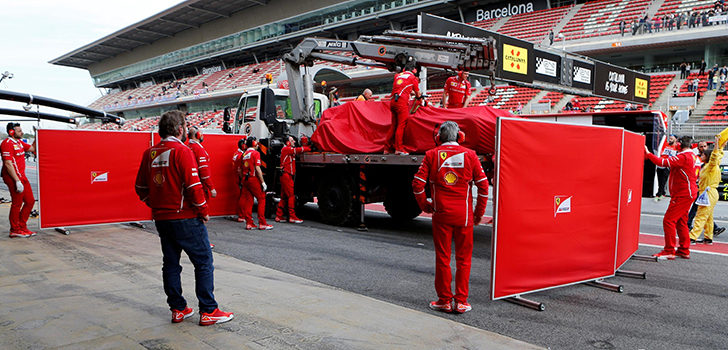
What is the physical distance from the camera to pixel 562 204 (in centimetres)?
514

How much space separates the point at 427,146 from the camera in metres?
8.08

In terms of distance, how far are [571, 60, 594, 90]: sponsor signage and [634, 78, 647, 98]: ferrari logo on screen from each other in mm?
2834

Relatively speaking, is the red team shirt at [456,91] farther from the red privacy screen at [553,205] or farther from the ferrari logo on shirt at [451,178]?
the ferrari logo on shirt at [451,178]

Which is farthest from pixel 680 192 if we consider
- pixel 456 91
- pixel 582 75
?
pixel 582 75

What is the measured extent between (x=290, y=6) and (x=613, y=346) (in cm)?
4910

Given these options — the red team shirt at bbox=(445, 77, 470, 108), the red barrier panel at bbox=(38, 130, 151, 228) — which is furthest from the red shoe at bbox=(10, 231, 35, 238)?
the red team shirt at bbox=(445, 77, 470, 108)

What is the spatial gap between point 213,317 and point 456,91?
6728 millimetres

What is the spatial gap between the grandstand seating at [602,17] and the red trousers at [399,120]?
2547 centimetres

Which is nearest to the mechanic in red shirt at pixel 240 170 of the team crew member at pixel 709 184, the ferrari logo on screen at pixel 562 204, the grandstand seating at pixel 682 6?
the ferrari logo on screen at pixel 562 204

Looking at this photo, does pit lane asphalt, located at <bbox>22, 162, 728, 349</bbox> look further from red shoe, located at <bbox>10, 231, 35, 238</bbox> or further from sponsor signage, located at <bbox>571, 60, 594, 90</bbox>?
sponsor signage, located at <bbox>571, 60, 594, 90</bbox>

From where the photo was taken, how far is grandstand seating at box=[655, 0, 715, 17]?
27570mm

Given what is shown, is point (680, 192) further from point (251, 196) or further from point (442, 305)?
point (251, 196)

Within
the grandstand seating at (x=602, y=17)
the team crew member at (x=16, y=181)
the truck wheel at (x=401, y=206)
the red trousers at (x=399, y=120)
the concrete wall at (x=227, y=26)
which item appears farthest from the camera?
the concrete wall at (x=227, y=26)

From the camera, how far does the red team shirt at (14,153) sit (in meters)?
8.08
